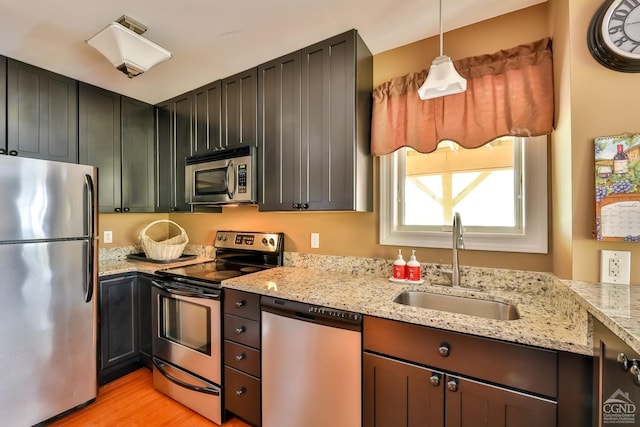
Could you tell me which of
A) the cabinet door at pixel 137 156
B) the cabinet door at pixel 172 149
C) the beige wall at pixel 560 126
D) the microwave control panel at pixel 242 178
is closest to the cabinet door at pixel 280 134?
the microwave control panel at pixel 242 178

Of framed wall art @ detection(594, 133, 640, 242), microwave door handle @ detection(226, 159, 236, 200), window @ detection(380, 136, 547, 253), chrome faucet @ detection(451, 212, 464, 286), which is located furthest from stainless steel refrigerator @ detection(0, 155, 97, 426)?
framed wall art @ detection(594, 133, 640, 242)

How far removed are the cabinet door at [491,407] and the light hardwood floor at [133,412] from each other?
51.1 inches

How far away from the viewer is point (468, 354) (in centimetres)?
110

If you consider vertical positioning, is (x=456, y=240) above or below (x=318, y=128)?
below

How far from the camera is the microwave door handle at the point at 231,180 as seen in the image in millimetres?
2115

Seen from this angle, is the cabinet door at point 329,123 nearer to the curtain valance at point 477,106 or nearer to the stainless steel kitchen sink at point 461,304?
the curtain valance at point 477,106

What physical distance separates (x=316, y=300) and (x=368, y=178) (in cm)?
88

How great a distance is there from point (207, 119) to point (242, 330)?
5.46 ft

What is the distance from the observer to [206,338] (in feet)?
5.98

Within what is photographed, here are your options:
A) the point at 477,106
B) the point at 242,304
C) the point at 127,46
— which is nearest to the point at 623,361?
the point at 477,106

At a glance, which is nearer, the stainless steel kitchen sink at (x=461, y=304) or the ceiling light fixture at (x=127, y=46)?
the stainless steel kitchen sink at (x=461, y=304)

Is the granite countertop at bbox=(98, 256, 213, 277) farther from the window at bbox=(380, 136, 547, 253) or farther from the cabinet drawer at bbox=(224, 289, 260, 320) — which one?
the window at bbox=(380, 136, 547, 253)

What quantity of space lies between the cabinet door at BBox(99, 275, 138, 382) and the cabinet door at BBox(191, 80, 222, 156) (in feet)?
3.93

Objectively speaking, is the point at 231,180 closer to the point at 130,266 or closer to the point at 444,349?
the point at 130,266
